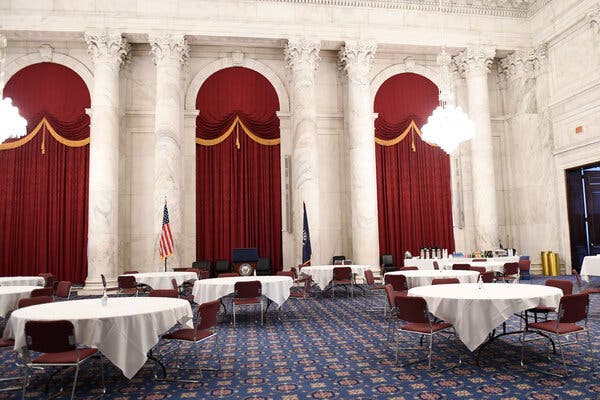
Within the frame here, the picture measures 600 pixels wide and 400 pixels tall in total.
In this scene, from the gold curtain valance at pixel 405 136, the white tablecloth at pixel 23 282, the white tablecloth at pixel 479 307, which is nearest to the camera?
the white tablecloth at pixel 479 307

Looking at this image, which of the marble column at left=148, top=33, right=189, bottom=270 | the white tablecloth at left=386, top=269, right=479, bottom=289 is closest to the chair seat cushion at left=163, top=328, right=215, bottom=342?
the white tablecloth at left=386, top=269, right=479, bottom=289

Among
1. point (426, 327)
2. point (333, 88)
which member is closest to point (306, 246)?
point (333, 88)

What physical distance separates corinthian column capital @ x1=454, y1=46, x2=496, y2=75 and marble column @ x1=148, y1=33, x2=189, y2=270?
835 centimetres

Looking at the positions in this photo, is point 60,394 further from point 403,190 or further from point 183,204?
point 403,190

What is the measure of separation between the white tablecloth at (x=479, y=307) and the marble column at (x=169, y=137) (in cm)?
865

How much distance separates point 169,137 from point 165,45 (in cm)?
254

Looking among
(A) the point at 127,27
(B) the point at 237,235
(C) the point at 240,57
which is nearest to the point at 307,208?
(B) the point at 237,235

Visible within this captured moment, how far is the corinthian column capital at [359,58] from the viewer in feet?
44.3

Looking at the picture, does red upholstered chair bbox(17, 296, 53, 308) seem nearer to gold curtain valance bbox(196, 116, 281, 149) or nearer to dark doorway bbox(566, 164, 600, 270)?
gold curtain valance bbox(196, 116, 281, 149)

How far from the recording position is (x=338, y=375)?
182 inches

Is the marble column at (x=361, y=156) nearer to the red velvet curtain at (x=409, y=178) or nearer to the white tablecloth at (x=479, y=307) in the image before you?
the red velvet curtain at (x=409, y=178)

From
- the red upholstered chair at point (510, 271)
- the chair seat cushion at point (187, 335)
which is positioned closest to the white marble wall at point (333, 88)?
the red upholstered chair at point (510, 271)

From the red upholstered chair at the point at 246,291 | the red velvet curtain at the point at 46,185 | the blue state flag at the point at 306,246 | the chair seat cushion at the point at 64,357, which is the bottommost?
the chair seat cushion at the point at 64,357

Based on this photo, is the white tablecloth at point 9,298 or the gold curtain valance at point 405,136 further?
the gold curtain valance at point 405,136
